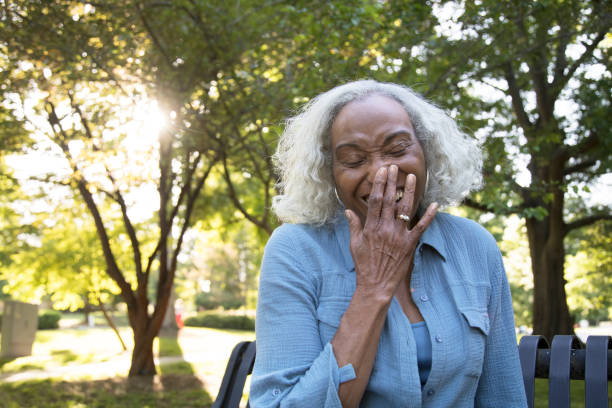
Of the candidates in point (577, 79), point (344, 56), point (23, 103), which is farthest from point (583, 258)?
point (23, 103)

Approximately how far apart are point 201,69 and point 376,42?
3.01 meters

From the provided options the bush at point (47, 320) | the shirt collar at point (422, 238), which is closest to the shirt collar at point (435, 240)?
the shirt collar at point (422, 238)

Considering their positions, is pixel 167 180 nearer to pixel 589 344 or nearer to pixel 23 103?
pixel 23 103

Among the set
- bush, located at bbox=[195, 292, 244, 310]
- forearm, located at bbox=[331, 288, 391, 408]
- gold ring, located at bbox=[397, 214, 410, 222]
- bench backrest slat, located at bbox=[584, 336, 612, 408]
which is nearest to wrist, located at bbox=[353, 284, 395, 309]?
forearm, located at bbox=[331, 288, 391, 408]

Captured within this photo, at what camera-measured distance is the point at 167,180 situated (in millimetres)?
12242

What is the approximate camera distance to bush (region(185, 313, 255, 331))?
30.3 meters

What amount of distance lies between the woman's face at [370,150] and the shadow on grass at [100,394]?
761 centimetres

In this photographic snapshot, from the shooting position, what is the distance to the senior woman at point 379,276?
173cm

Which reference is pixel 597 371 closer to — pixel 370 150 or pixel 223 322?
pixel 370 150

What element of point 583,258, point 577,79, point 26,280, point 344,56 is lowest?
point 26,280

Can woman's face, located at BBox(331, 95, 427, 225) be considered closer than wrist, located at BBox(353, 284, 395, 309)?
No

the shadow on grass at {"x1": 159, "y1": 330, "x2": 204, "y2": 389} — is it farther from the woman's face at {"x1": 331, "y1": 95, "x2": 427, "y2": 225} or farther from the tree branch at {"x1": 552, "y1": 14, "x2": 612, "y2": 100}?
the woman's face at {"x1": 331, "y1": 95, "x2": 427, "y2": 225}

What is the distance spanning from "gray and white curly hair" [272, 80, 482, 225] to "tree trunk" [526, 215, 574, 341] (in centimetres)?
1092

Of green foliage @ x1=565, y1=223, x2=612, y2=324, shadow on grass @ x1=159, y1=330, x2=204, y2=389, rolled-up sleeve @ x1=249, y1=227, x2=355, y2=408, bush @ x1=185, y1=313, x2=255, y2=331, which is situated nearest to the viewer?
rolled-up sleeve @ x1=249, y1=227, x2=355, y2=408
